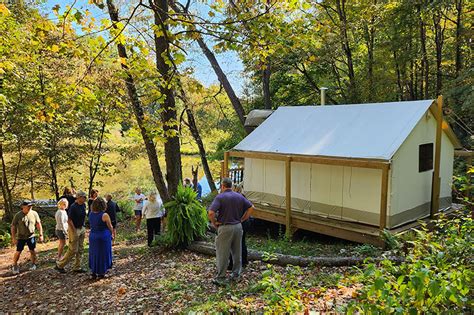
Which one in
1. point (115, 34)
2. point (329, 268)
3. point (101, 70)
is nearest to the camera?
point (115, 34)

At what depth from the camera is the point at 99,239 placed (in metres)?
6.57

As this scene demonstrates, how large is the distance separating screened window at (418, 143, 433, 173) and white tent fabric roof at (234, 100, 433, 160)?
1.00 m

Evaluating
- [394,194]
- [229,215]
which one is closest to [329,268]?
[229,215]

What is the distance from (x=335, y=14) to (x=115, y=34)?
17.6m

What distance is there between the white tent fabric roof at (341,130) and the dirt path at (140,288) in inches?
147

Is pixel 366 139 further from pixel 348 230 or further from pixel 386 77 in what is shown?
pixel 386 77

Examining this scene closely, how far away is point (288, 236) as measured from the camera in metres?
9.58

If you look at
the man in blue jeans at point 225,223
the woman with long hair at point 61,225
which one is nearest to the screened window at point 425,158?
the man in blue jeans at point 225,223

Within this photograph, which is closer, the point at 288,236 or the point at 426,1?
the point at 288,236

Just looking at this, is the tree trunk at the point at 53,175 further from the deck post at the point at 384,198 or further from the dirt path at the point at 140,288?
the deck post at the point at 384,198

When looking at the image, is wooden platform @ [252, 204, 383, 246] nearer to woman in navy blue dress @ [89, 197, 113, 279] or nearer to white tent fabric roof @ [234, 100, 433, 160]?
white tent fabric roof @ [234, 100, 433, 160]

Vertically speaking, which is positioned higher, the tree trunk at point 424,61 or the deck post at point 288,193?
the tree trunk at point 424,61

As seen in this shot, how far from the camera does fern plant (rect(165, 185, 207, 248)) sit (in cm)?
780

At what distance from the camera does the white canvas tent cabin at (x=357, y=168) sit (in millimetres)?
8367
